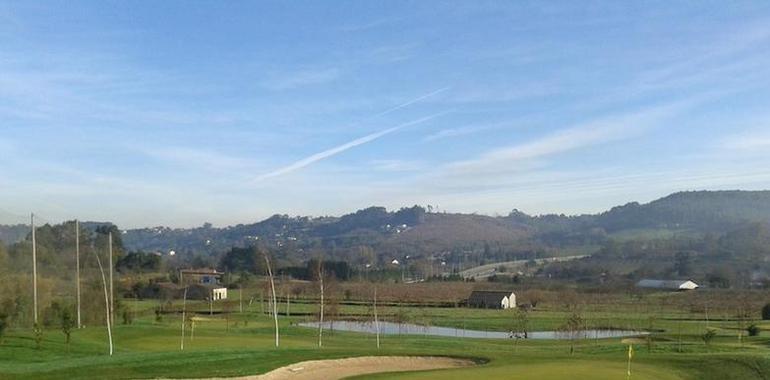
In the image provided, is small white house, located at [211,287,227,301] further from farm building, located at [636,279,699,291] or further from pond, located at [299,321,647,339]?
farm building, located at [636,279,699,291]

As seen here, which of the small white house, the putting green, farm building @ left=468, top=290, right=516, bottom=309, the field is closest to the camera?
the putting green

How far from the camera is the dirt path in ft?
90.3

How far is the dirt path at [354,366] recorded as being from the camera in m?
27.5

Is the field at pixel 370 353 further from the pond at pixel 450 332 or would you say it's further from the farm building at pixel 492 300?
the farm building at pixel 492 300

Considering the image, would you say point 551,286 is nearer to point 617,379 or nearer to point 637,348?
point 637,348

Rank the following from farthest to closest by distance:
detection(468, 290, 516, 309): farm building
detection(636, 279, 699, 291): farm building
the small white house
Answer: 1. detection(636, 279, 699, 291): farm building
2. the small white house
3. detection(468, 290, 516, 309): farm building

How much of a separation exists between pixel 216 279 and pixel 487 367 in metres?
119

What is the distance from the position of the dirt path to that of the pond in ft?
97.2

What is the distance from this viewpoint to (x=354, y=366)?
3084cm

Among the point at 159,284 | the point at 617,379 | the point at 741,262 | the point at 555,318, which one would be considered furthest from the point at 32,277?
the point at 741,262

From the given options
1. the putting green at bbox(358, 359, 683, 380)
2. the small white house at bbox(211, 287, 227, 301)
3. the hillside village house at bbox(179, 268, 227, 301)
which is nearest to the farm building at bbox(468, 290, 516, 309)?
the hillside village house at bbox(179, 268, 227, 301)

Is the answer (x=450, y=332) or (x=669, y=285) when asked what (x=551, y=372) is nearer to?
(x=450, y=332)

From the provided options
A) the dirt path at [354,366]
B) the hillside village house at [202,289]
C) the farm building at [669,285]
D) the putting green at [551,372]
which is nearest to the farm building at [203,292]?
the hillside village house at [202,289]

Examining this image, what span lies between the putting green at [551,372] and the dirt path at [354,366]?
2494 mm
